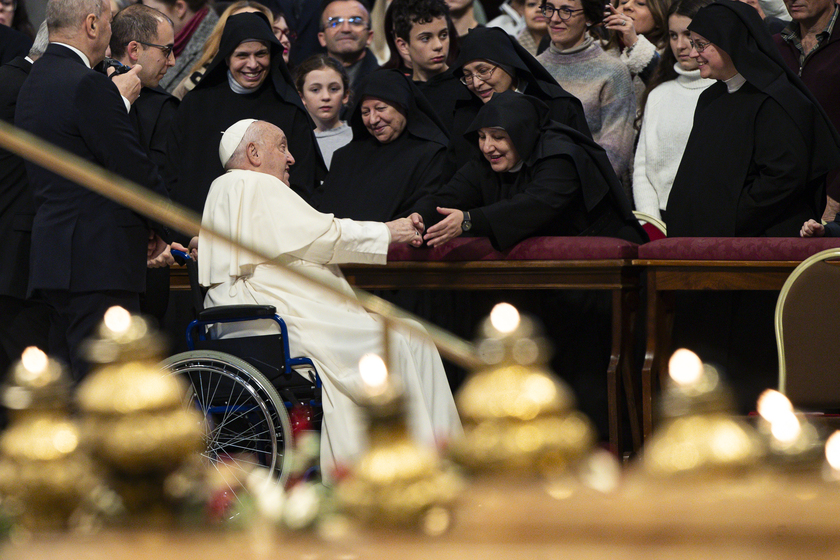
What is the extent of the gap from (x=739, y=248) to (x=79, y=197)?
273 cm

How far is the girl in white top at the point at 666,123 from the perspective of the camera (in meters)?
5.86

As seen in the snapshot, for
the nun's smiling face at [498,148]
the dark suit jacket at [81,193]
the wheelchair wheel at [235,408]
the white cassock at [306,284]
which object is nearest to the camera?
the wheelchair wheel at [235,408]

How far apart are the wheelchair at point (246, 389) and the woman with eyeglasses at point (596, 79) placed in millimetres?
2342

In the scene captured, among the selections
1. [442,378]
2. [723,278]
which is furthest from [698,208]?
[442,378]

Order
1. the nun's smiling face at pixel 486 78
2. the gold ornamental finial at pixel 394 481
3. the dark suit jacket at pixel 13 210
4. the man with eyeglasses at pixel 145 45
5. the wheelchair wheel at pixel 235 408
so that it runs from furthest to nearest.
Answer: the nun's smiling face at pixel 486 78 < the man with eyeglasses at pixel 145 45 < the dark suit jacket at pixel 13 210 < the wheelchair wheel at pixel 235 408 < the gold ornamental finial at pixel 394 481

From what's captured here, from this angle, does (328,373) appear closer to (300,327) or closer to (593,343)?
(300,327)

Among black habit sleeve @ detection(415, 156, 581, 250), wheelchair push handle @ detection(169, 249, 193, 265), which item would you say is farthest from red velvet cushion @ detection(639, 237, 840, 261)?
wheelchair push handle @ detection(169, 249, 193, 265)

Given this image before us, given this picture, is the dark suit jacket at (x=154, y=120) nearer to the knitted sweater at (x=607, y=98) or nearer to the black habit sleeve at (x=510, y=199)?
the black habit sleeve at (x=510, y=199)

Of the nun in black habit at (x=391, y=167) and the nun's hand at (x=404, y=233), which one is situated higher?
the nun in black habit at (x=391, y=167)

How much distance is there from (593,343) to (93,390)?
402 centimetres

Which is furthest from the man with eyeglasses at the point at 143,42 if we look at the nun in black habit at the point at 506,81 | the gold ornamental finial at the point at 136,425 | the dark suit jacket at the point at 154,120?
the gold ornamental finial at the point at 136,425

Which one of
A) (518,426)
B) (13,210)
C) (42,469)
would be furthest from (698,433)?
(13,210)

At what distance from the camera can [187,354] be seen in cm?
441


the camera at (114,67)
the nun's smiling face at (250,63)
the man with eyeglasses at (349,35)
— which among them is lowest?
the camera at (114,67)
